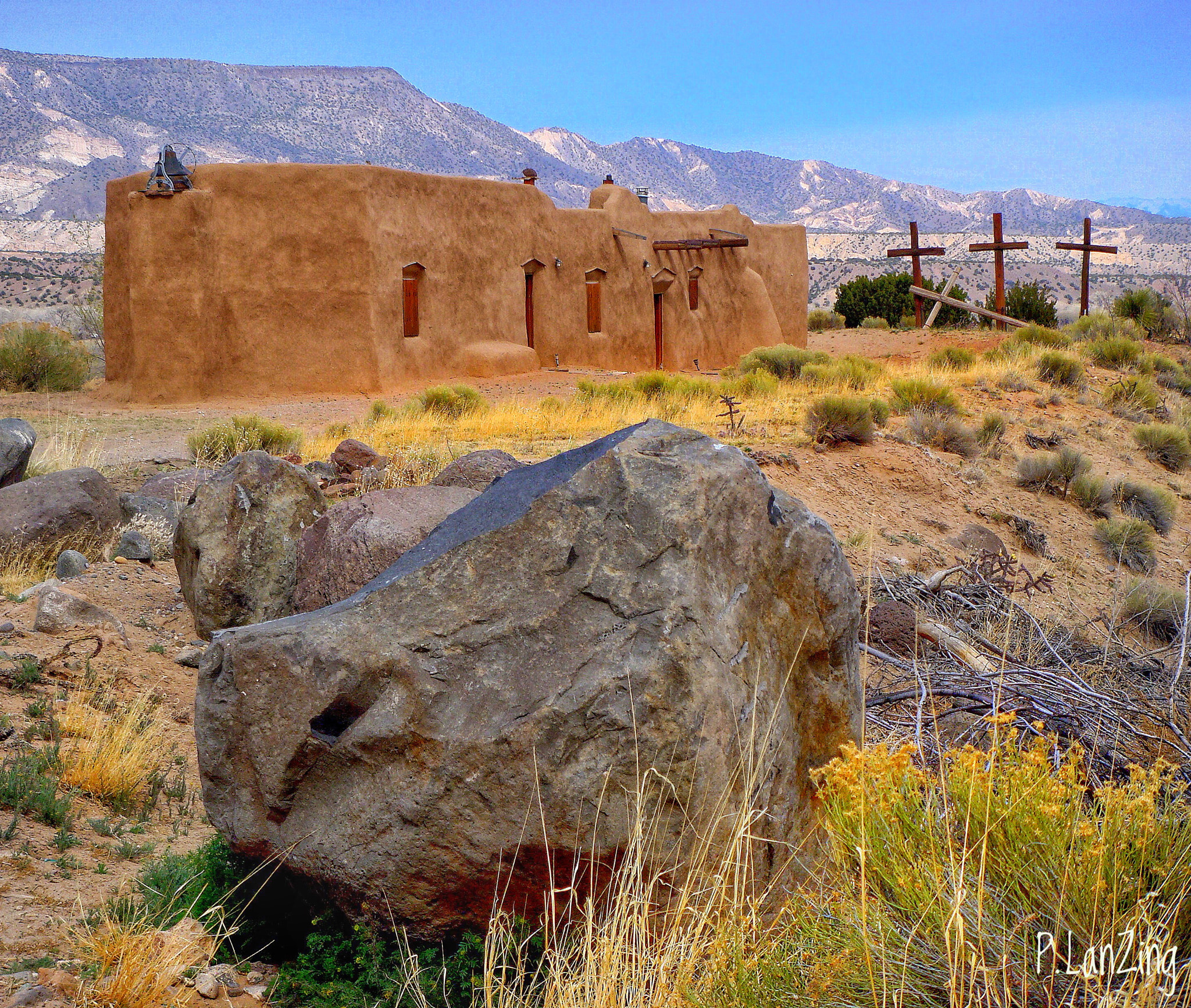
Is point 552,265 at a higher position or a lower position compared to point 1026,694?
higher

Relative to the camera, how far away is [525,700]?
3.04 m

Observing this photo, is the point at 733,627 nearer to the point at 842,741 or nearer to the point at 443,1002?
the point at 842,741

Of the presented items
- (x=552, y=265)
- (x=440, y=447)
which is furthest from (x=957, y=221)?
(x=440, y=447)

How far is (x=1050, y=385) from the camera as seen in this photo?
17172 millimetres

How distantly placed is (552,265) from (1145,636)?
1602 centimetres

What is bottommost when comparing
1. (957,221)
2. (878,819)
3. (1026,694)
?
(1026,694)

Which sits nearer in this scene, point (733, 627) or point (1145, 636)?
point (733, 627)

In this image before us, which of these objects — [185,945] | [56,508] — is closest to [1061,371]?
[56,508]

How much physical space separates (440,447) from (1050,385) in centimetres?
1076

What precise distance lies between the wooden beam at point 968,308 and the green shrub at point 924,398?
12.0 metres

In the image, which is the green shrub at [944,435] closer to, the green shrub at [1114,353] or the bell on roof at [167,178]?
the green shrub at [1114,353]

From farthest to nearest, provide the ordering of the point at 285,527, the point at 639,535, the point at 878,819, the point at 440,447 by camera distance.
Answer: the point at 440,447 → the point at 285,527 → the point at 639,535 → the point at 878,819

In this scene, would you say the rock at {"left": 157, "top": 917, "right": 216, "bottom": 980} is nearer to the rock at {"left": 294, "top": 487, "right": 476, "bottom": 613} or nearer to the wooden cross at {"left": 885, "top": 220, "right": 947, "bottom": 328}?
the rock at {"left": 294, "top": 487, "right": 476, "bottom": 613}

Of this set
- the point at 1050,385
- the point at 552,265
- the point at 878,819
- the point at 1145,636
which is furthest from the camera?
the point at 552,265
